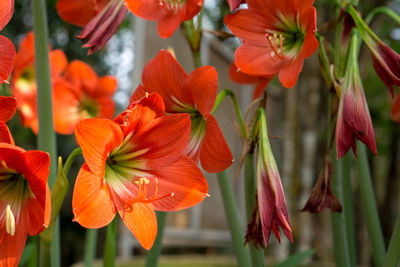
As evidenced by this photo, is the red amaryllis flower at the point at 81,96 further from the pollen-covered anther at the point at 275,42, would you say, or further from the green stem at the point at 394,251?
the green stem at the point at 394,251

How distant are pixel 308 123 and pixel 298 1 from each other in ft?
5.34

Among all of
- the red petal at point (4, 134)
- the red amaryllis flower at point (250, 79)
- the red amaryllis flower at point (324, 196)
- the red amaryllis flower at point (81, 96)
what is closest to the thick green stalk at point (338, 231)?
the red amaryllis flower at point (324, 196)

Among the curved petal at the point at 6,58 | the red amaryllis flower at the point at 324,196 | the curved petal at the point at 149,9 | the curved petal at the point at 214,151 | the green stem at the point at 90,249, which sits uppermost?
the curved petal at the point at 149,9

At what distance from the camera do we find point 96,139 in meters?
0.39

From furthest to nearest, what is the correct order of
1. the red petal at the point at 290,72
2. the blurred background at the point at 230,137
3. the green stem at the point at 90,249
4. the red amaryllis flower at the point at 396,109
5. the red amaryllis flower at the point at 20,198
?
1. the blurred background at the point at 230,137
2. the green stem at the point at 90,249
3. the red amaryllis flower at the point at 396,109
4. the red petal at the point at 290,72
5. the red amaryllis flower at the point at 20,198

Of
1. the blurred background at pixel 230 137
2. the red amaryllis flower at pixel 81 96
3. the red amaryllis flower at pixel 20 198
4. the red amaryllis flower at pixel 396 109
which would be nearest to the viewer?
the red amaryllis flower at pixel 20 198

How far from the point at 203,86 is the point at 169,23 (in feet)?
0.35

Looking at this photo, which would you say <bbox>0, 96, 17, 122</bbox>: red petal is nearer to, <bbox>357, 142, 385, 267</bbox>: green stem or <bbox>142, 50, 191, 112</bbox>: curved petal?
<bbox>142, 50, 191, 112</bbox>: curved petal

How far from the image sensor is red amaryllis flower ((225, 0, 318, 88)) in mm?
464

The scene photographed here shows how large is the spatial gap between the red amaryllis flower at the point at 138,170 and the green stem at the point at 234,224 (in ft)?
0.38

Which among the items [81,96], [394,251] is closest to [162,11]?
[394,251]

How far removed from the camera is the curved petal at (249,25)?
19.1 inches

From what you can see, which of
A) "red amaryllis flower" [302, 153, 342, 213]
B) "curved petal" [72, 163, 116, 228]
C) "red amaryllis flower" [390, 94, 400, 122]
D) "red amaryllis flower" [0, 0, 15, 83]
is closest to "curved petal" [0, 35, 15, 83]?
"red amaryllis flower" [0, 0, 15, 83]

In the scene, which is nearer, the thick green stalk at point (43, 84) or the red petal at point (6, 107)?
the red petal at point (6, 107)
